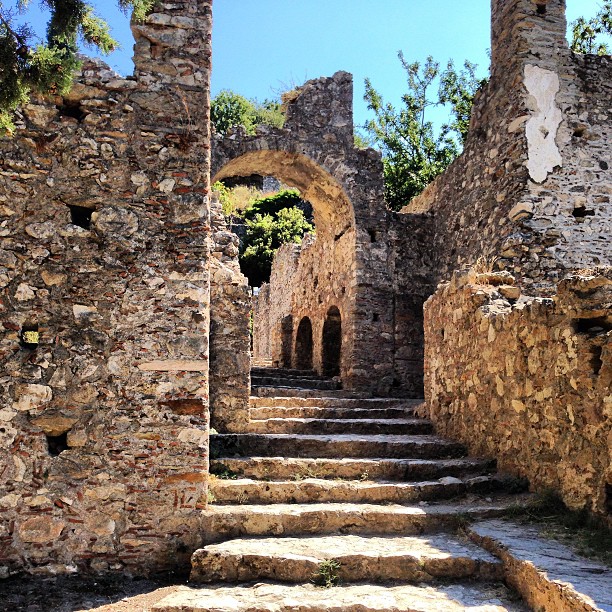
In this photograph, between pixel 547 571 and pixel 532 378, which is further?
pixel 532 378

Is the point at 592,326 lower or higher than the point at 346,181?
lower

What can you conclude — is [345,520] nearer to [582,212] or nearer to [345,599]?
[345,599]

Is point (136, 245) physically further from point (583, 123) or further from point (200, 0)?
point (583, 123)

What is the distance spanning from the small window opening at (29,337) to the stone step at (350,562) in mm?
2185

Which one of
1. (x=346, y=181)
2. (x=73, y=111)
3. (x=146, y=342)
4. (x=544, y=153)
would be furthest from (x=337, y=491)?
(x=346, y=181)

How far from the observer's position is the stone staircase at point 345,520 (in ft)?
14.4

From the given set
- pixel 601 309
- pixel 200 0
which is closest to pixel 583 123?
pixel 601 309

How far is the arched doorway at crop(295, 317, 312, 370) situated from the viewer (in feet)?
48.3

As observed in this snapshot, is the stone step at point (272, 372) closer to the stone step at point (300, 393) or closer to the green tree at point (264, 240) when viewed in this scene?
the stone step at point (300, 393)

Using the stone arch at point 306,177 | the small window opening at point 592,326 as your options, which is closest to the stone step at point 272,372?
the stone arch at point 306,177

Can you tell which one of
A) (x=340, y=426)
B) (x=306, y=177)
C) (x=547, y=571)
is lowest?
(x=547, y=571)

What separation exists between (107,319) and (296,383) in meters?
5.54

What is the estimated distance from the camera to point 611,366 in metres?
4.58

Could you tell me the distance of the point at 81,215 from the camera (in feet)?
18.3
